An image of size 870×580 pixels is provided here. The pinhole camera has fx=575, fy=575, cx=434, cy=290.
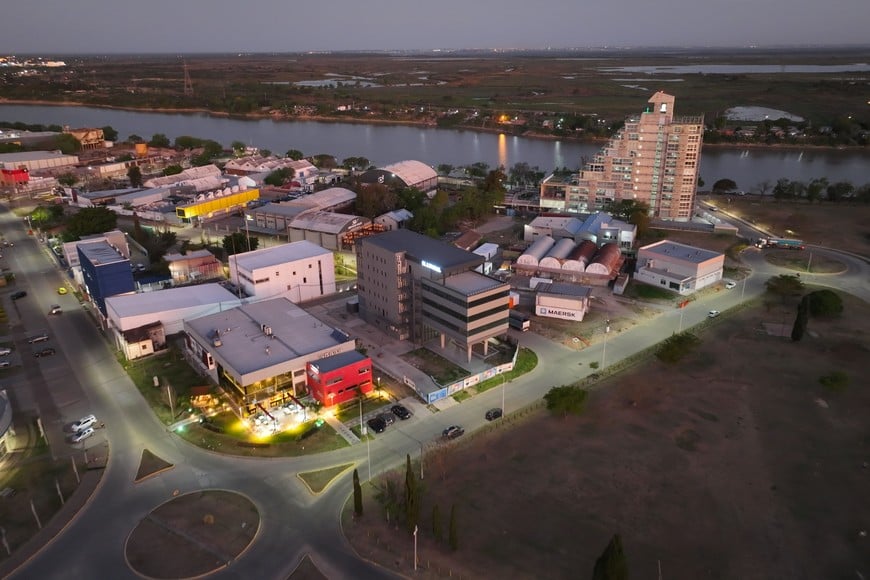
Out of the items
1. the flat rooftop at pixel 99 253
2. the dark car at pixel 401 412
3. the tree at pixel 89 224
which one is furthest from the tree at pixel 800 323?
the tree at pixel 89 224

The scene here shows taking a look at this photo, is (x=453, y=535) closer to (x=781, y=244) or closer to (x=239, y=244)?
(x=239, y=244)

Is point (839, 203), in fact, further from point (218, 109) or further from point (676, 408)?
point (218, 109)

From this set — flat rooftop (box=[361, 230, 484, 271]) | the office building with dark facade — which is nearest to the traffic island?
the office building with dark facade

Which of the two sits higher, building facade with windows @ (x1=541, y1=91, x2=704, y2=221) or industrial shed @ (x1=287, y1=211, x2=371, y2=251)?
building facade with windows @ (x1=541, y1=91, x2=704, y2=221)

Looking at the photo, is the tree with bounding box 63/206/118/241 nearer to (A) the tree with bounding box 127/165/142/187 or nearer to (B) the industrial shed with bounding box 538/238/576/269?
(A) the tree with bounding box 127/165/142/187

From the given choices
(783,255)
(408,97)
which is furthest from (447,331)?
(408,97)

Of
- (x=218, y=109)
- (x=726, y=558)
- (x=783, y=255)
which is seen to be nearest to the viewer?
(x=726, y=558)
